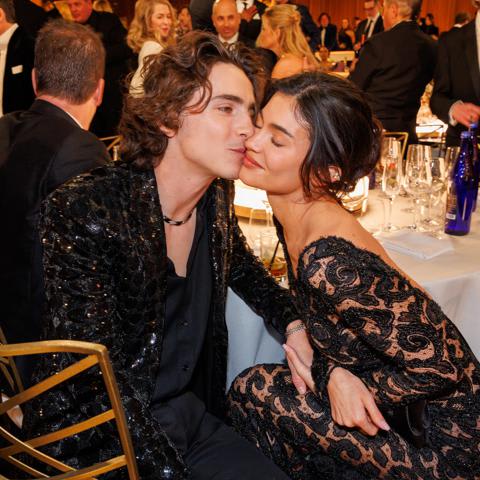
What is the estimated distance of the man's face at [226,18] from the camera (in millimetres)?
5320

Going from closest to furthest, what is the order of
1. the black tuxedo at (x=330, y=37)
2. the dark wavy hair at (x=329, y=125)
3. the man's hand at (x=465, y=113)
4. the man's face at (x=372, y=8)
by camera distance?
the dark wavy hair at (x=329, y=125) < the man's hand at (x=465, y=113) < the man's face at (x=372, y=8) < the black tuxedo at (x=330, y=37)

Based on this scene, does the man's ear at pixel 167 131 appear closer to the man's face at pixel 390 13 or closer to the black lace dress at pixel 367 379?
the black lace dress at pixel 367 379

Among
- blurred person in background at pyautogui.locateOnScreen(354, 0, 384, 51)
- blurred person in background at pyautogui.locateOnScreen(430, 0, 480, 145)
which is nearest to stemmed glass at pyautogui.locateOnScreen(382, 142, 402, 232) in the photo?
blurred person in background at pyautogui.locateOnScreen(430, 0, 480, 145)

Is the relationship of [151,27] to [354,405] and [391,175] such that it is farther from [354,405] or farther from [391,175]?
[354,405]

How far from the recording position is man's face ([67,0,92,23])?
550 centimetres

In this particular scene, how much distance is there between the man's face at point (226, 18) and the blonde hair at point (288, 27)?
1.72 feet

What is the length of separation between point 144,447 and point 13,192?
3.81 ft

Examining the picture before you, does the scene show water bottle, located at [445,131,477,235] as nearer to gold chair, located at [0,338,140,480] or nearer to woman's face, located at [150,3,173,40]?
gold chair, located at [0,338,140,480]

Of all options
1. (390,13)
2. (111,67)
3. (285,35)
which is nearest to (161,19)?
(111,67)

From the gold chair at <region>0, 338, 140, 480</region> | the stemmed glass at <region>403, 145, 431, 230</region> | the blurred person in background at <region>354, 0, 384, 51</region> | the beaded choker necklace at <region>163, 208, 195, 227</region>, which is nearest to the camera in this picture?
the gold chair at <region>0, 338, 140, 480</region>

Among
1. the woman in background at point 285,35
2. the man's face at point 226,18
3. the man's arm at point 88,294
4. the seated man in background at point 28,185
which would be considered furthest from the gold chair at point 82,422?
the man's face at point 226,18

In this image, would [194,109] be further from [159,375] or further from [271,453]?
[271,453]

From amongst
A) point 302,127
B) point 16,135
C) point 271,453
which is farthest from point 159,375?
point 16,135

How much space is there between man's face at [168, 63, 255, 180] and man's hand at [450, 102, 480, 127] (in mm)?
2678
